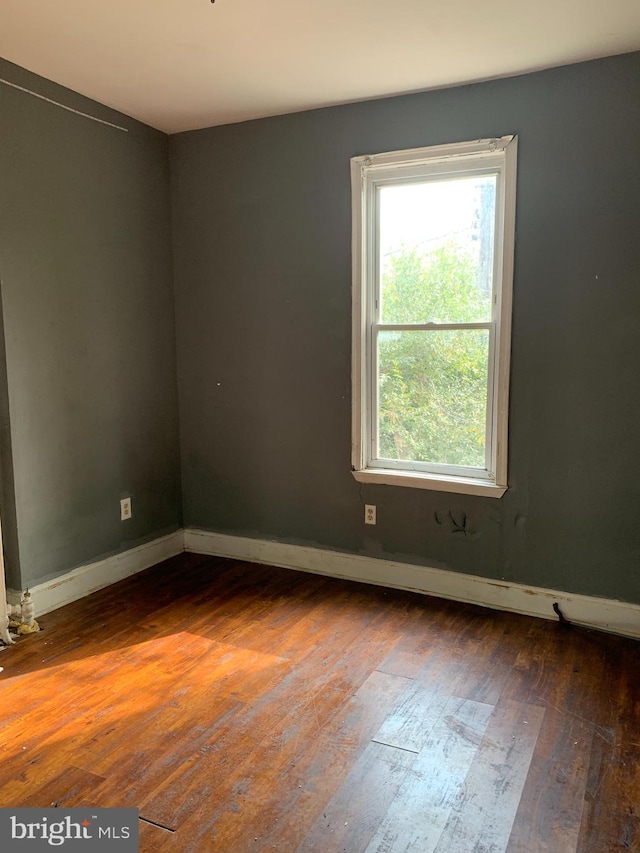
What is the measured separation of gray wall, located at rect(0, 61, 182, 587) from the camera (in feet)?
9.32

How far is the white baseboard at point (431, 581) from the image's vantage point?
2834mm

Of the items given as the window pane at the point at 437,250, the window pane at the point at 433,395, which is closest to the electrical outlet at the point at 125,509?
the window pane at the point at 433,395

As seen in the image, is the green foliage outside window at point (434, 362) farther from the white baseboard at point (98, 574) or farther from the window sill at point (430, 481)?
the white baseboard at point (98, 574)

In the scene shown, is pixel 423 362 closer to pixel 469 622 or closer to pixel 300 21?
pixel 469 622

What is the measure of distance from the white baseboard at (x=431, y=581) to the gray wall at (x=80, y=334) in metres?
0.39

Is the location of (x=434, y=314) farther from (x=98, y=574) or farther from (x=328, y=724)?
(x=98, y=574)

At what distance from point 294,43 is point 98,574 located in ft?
8.72

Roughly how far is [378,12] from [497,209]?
3.35 feet

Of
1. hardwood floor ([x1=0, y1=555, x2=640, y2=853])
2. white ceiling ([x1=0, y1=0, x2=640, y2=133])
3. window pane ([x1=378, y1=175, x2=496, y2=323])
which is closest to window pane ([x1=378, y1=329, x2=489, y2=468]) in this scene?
window pane ([x1=378, y1=175, x2=496, y2=323])

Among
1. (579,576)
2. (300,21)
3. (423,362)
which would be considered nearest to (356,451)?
(423,362)

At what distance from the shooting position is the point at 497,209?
292 centimetres

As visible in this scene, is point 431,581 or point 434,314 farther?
point 431,581

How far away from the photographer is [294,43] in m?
2.50

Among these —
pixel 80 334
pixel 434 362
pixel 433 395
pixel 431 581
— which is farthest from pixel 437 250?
pixel 80 334
